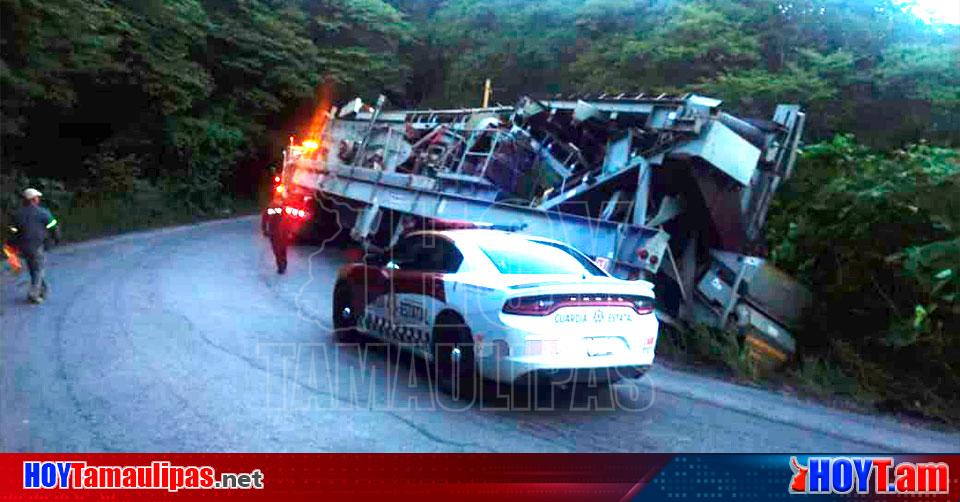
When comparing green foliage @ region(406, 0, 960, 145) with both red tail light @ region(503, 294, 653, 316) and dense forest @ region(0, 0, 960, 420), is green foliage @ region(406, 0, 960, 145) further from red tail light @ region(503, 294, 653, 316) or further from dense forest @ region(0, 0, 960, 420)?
red tail light @ region(503, 294, 653, 316)

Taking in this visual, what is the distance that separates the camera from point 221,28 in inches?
1153

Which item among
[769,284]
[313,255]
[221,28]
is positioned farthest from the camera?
[221,28]

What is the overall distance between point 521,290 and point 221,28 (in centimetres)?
2497

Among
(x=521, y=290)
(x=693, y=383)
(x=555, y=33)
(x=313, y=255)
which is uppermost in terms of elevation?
(x=555, y=33)

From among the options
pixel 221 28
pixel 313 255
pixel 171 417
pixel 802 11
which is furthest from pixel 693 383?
pixel 221 28

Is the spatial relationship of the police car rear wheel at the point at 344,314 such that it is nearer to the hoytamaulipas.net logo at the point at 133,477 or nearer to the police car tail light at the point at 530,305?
the police car tail light at the point at 530,305

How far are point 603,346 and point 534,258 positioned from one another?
117 centimetres

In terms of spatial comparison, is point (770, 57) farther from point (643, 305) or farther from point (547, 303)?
point (547, 303)

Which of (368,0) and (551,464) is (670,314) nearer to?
(551,464)

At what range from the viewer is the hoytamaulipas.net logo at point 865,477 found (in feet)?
15.9

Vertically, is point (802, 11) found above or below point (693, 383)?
above

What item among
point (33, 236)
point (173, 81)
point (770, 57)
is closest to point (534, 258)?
point (33, 236)

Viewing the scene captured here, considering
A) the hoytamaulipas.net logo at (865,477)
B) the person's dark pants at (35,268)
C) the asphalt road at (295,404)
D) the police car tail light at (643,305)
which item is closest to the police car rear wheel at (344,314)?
the asphalt road at (295,404)

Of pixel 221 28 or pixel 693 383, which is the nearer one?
pixel 693 383
